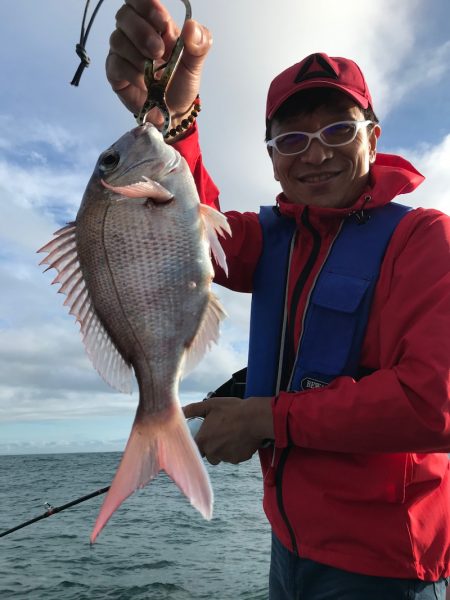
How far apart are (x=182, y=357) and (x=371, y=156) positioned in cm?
170

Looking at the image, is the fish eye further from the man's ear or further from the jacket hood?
the man's ear

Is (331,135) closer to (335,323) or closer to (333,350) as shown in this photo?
(335,323)

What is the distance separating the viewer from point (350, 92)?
2.40 meters

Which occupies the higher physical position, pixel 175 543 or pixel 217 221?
pixel 217 221

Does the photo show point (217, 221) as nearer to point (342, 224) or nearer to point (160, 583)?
point (342, 224)

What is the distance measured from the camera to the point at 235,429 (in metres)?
1.92

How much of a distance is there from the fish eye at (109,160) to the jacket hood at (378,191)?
0.98 metres

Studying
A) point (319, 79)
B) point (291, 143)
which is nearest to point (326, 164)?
point (291, 143)

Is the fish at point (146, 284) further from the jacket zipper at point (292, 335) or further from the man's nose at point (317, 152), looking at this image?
the man's nose at point (317, 152)

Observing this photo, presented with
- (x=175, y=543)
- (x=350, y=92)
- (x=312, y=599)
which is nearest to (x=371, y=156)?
(x=350, y=92)

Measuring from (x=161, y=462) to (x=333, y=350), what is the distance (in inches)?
35.0

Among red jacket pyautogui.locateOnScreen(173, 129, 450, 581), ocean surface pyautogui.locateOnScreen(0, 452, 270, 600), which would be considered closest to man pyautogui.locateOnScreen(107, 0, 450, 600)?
red jacket pyautogui.locateOnScreen(173, 129, 450, 581)

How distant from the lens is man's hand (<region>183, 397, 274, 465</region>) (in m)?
1.91

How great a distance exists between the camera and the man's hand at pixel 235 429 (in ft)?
6.25
